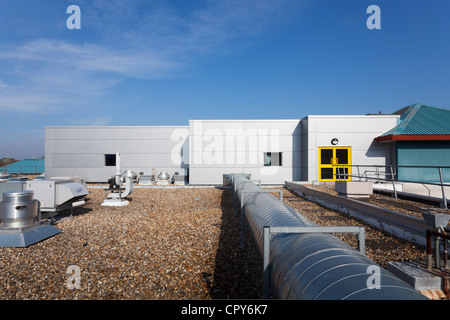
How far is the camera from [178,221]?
7402 mm

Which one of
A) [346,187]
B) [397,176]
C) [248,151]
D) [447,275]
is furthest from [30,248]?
[397,176]

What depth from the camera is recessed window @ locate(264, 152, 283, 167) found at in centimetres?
1856

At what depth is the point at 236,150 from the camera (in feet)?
59.9

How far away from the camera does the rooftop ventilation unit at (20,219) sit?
546 centimetres

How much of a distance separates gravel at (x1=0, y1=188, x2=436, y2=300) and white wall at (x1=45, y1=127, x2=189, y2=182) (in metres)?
13.7

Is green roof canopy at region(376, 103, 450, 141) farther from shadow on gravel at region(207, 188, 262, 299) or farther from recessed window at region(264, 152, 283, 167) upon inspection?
shadow on gravel at region(207, 188, 262, 299)

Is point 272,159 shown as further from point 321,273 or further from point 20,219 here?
point 321,273

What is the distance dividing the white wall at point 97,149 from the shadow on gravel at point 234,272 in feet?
53.2

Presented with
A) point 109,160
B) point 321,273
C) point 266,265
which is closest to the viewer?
point 321,273

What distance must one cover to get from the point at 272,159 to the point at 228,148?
324 centimetres

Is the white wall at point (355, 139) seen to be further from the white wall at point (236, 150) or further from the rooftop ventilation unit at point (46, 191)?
the rooftop ventilation unit at point (46, 191)
